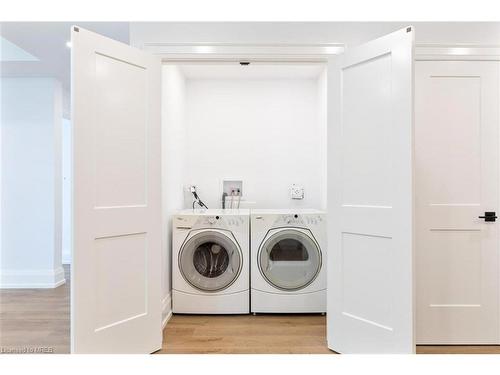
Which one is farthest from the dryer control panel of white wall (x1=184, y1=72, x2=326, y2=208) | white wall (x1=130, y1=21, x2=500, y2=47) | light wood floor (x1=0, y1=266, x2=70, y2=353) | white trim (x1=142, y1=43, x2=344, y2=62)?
light wood floor (x1=0, y1=266, x2=70, y2=353)

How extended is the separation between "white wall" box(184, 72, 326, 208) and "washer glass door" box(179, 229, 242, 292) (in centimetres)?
95

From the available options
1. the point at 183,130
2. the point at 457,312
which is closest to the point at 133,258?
the point at 183,130

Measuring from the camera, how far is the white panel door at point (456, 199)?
241 centimetres

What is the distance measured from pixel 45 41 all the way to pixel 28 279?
266 centimetres

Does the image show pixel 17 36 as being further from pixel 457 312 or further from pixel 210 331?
pixel 457 312

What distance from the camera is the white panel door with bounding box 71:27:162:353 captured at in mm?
1920

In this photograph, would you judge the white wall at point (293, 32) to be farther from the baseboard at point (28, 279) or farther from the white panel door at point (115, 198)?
the baseboard at point (28, 279)

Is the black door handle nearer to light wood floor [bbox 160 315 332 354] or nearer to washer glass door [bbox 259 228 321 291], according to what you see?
washer glass door [bbox 259 228 321 291]

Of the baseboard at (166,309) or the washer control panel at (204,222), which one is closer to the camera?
the baseboard at (166,309)

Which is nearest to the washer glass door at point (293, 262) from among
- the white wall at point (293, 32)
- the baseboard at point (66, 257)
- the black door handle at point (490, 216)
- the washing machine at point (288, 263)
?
the washing machine at point (288, 263)

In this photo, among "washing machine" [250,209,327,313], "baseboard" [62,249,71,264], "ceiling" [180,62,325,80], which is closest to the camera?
"washing machine" [250,209,327,313]

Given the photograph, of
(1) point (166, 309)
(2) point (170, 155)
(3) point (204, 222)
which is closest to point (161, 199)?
(3) point (204, 222)

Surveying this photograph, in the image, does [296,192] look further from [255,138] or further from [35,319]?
[35,319]

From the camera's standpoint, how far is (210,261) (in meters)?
3.10
